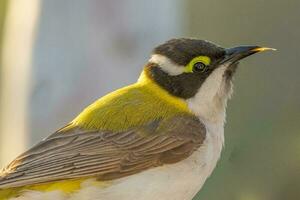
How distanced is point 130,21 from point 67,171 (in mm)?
2163

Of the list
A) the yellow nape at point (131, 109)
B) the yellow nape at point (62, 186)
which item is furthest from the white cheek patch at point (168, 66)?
the yellow nape at point (62, 186)

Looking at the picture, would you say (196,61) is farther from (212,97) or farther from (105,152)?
(105,152)

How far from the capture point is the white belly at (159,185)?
18.2 feet

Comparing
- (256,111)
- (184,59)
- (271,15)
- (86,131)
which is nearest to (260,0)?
(271,15)

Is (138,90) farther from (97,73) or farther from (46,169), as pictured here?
(97,73)

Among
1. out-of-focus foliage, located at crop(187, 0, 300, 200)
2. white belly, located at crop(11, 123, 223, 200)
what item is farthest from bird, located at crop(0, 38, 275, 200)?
out-of-focus foliage, located at crop(187, 0, 300, 200)

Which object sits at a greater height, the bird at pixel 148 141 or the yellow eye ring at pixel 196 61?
the yellow eye ring at pixel 196 61

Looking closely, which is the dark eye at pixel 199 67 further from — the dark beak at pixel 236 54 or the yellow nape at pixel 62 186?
the yellow nape at pixel 62 186

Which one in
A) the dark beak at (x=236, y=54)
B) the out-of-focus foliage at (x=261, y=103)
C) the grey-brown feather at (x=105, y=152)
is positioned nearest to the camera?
the grey-brown feather at (x=105, y=152)

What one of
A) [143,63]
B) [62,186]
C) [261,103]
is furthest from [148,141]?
[143,63]

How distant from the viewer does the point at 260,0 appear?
6879 millimetres

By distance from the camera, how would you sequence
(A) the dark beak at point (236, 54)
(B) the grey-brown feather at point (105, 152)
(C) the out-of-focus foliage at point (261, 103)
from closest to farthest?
(B) the grey-brown feather at point (105, 152)
(A) the dark beak at point (236, 54)
(C) the out-of-focus foliage at point (261, 103)

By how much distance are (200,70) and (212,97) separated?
0.54 ft

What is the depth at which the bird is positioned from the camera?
18.2 ft
